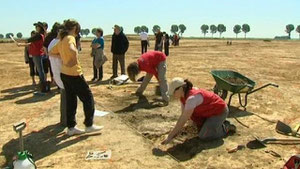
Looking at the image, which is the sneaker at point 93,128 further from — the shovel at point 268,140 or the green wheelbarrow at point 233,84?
the green wheelbarrow at point 233,84

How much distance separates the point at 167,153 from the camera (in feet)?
17.3

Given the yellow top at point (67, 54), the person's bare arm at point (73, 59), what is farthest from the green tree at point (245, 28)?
the person's bare arm at point (73, 59)

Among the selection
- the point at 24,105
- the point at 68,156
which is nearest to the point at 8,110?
the point at 24,105

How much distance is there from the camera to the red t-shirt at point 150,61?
25.0 ft

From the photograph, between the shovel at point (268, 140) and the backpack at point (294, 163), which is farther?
the shovel at point (268, 140)

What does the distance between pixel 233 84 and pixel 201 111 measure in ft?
7.13

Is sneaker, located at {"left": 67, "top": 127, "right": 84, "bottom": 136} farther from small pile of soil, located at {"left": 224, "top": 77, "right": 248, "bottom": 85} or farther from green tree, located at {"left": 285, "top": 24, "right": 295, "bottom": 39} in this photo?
green tree, located at {"left": 285, "top": 24, "right": 295, "bottom": 39}

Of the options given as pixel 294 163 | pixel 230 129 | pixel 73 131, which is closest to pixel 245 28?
pixel 230 129

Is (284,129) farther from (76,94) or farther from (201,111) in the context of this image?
(76,94)

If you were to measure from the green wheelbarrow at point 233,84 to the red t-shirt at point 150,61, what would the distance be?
1351 millimetres

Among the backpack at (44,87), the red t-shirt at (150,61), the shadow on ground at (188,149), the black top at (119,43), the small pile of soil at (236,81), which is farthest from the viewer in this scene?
the black top at (119,43)

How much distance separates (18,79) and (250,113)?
8484 millimetres

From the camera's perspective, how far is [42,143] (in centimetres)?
570

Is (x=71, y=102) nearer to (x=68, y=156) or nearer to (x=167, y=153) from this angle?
(x=68, y=156)
